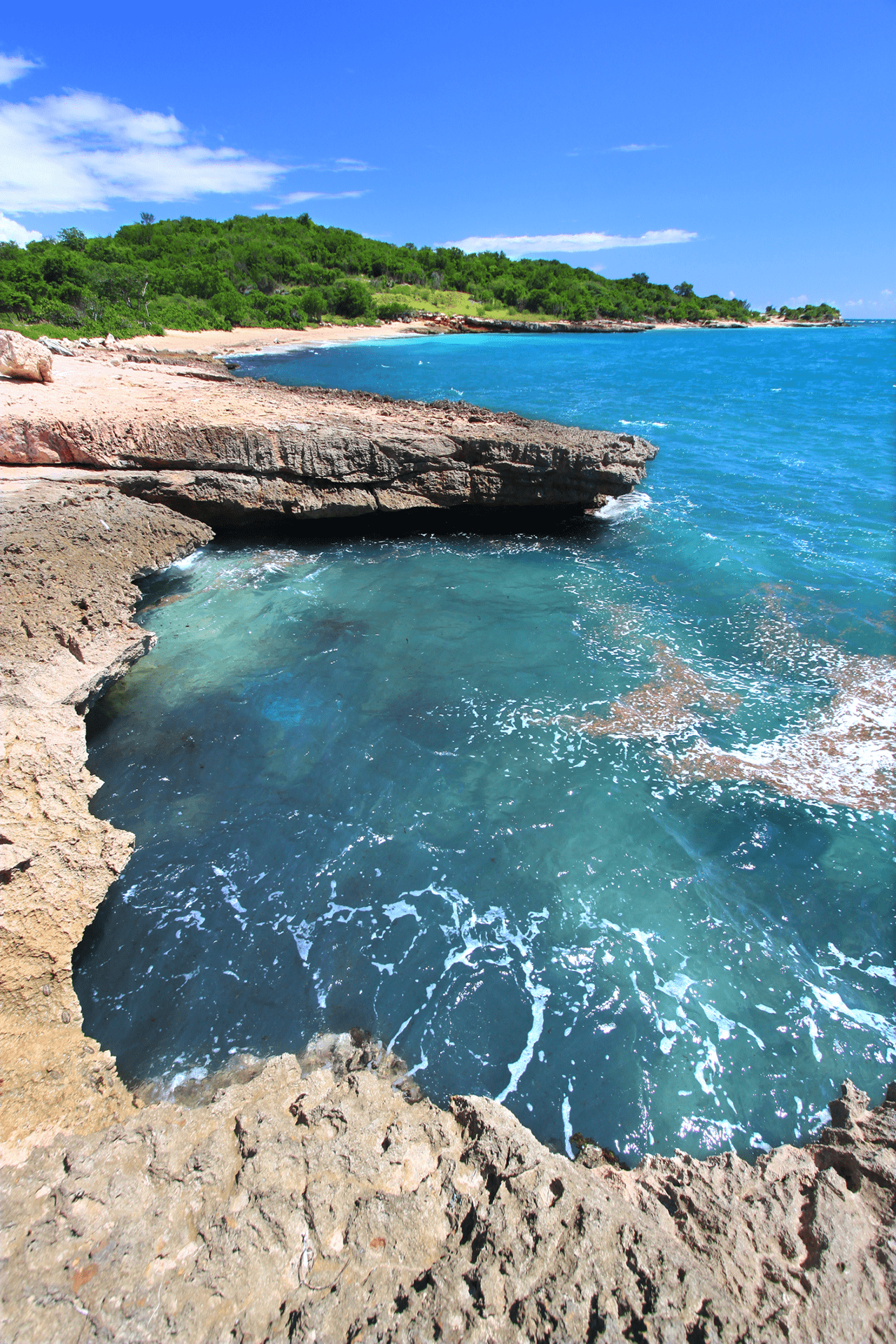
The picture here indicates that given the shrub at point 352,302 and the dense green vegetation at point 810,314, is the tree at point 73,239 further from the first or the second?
the dense green vegetation at point 810,314

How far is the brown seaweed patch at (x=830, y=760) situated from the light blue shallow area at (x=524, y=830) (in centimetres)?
4

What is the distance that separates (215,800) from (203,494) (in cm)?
640

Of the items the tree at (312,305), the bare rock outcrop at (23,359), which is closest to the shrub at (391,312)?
the tree at (312,305)

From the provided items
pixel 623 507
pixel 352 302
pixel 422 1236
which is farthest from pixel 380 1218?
pixel 352 302

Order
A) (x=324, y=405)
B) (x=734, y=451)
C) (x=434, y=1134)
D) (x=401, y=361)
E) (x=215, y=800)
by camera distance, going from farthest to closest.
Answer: (x=401, y=361), (x=734, y=451), (x=324, y=405), (x=215, y=800), (x=434, y=1134)

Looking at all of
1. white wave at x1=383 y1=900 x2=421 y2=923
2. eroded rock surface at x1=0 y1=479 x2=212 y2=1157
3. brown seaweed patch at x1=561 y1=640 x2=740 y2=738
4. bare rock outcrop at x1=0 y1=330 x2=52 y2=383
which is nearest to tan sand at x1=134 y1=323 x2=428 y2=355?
bare rock outcrop at x1=0 y1=330 x2=52 y2=383

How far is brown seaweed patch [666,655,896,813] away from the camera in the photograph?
621 centimetres

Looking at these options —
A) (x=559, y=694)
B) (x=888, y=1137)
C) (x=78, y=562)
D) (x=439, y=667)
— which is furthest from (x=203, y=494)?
(x=888, y=1137)

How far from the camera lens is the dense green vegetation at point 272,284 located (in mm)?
37375

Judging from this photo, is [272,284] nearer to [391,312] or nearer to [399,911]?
[391,312]

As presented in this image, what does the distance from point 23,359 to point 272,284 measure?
60.9 meters

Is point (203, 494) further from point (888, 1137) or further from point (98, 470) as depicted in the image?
point (888, 1137)

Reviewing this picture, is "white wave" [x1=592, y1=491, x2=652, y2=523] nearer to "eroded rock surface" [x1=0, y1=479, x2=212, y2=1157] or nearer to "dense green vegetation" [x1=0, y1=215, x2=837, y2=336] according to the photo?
Answer: "eroded rock surface" [x1=0, y1=479, x2=212, y2=1157]

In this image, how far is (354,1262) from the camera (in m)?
2.37
